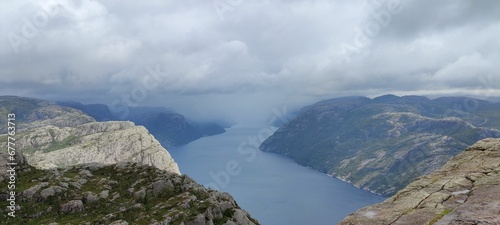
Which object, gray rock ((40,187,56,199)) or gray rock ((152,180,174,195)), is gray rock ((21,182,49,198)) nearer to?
gray rock ((40,187,56,199))

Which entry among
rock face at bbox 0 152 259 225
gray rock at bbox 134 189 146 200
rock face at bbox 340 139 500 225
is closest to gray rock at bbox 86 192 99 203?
rock face at bbox 0 152 259 225

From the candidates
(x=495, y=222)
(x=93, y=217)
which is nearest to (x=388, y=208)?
(x=495, y=222)

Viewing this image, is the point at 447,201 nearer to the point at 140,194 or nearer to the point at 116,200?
the point at 140,194

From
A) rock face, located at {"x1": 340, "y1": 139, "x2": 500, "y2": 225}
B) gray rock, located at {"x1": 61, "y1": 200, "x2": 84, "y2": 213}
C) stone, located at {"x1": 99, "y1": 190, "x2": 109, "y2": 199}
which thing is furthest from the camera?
stone, located at {"x1": 99, "y1": 190, "x2": 109, "y2": 199}

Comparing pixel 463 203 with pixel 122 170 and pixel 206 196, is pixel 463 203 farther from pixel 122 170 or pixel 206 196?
pixel 122 170

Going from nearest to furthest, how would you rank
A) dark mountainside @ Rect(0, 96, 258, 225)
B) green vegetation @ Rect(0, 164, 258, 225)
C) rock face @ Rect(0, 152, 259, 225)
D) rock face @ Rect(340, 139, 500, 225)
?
1. rock face @ Rect(340, 139, 500, 225)
2. rock face @ Rect(0, 152, 259, 225)
3. dark mountainside @ Rect(0, 96, 258, 225)
4. green vegetation @ Rect(0, 164, 258, 225)

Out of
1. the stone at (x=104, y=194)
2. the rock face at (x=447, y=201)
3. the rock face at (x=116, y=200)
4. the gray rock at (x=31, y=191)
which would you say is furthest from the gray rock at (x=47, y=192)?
the rock face at (x=447, y=201)
